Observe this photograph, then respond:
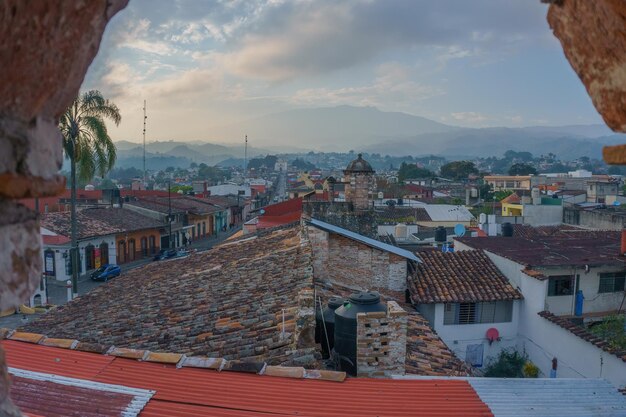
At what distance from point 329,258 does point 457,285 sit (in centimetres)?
407

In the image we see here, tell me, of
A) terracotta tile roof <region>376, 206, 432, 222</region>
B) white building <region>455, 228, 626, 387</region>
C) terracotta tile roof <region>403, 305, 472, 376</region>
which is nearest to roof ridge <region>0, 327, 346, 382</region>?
terracotta tile roof <region>403, 305, 472, 376</region>

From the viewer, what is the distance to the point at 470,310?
524 inches

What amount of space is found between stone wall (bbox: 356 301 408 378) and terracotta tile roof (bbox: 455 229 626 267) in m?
8.73

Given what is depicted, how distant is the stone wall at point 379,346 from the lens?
580 cm

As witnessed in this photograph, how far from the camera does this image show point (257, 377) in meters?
5.07

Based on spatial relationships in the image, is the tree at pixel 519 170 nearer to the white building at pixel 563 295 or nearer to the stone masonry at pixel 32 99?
the white building at pixel 563 295

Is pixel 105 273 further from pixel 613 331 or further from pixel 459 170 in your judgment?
pixel 459 170

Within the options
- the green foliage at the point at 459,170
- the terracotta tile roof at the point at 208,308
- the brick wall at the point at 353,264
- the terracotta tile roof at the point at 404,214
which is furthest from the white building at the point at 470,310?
the green foliage at the point at 459,170

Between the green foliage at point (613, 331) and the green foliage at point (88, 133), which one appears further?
the green foliage at point (88, 133)

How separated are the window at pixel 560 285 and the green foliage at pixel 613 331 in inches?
51.0

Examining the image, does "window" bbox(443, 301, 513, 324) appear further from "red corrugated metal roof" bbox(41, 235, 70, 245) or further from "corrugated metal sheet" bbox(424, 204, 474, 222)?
"corrugated metal sheet" bbox(424, 204, 474, 222)

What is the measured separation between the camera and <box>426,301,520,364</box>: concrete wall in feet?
43.4

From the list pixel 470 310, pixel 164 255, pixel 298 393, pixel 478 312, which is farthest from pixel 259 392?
pixel 164 255

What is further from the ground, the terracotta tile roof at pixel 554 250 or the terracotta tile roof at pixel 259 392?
the terracotta tile roof at pixel 259 392
